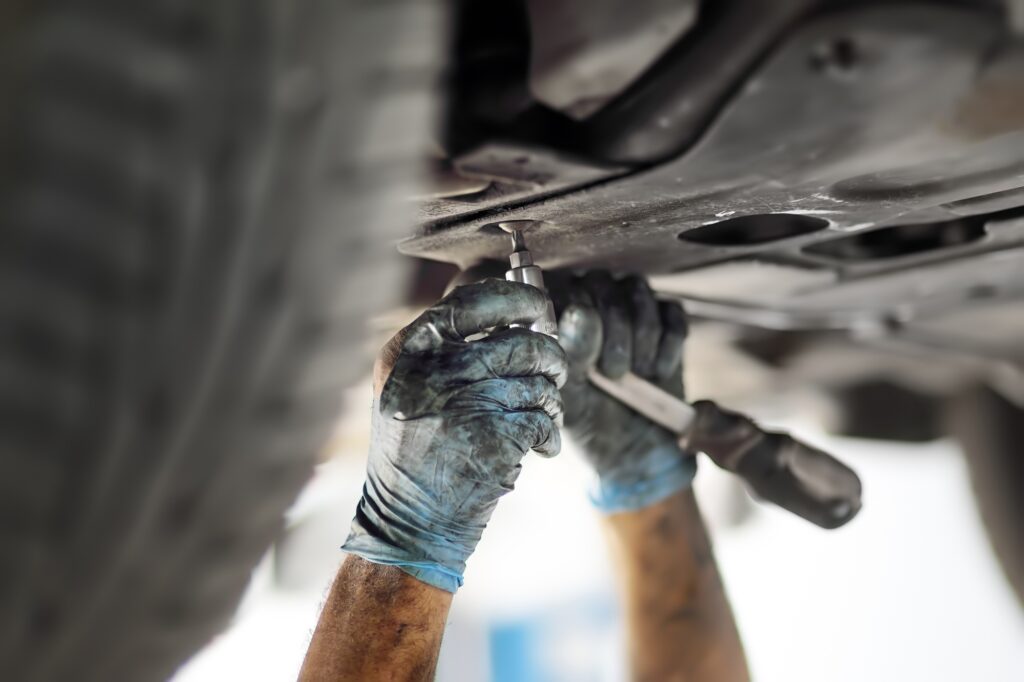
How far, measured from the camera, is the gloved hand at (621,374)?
3.54 ft

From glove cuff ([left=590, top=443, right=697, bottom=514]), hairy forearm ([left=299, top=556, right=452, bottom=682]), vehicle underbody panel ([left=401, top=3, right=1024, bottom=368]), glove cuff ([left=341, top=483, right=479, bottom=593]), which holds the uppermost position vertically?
vehicle underbody panel ([left=401, top=3, right=1024, bottom=368])

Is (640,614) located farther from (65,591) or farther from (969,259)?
(65,591)

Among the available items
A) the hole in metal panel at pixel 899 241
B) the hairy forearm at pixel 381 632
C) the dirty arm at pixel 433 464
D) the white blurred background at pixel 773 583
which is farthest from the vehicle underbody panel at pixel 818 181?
the white blurred background at pixel 773 583

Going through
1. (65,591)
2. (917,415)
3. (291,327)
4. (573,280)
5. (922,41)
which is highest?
(917,415)

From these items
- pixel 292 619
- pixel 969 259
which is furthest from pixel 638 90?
pixel 292 619

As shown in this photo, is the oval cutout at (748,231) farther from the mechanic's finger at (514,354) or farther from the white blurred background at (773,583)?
the white blurred background at (773,583)

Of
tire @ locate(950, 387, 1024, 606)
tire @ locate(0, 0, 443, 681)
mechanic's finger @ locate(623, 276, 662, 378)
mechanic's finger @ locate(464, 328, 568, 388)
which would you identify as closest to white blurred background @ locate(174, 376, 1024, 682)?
tire @ locate(950, 387, 1024, 606)

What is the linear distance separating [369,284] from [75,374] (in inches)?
5.1

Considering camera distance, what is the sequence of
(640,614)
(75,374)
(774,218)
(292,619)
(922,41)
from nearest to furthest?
(75,374) → (922,41) → (774,218) → (640,614) → (292,619)

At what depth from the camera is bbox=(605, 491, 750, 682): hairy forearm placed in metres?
1.41

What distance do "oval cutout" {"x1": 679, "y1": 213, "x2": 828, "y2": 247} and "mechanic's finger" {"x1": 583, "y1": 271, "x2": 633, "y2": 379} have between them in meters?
0.16

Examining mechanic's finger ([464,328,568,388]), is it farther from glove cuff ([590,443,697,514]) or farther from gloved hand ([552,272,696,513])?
glove cuff ([590,443,697,514])

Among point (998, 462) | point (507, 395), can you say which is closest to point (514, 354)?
point (507, 395)

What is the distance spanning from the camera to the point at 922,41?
0.49 meters
